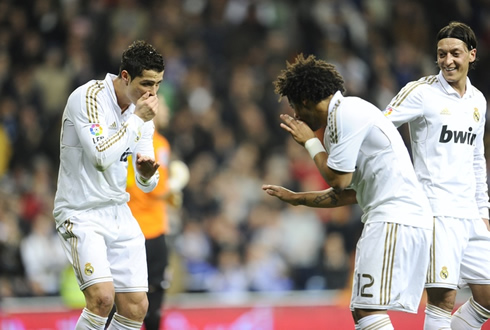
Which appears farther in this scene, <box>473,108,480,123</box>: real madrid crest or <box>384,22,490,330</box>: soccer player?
<box>473,108,480,123</box>: real madrid crest

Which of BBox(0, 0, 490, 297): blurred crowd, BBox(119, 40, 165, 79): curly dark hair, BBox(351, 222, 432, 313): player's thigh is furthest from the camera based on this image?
BBox(0, 0, 490, 297): blurred crowd

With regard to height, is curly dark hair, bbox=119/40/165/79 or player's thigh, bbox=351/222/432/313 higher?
curly dark hair, bbox=119/40/165/79

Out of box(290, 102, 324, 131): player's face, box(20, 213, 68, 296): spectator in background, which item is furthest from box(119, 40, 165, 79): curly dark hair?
box(20, 213, 68, 296): spectator in background

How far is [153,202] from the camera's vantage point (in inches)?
284

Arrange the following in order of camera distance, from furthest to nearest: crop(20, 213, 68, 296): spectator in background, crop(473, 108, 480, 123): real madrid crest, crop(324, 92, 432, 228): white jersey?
crop(20, 213, 68, 296): spectator in background → crop(473, 108, 480, 123): real madrid crest → crop(324, 92, 432, 228): white jersey

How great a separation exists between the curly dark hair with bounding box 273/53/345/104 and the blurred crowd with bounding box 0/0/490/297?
4596 millimetres

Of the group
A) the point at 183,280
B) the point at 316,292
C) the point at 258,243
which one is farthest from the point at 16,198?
the point at 316,292

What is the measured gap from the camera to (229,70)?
1235cm

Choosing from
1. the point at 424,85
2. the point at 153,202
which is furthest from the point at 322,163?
the point at 153,202

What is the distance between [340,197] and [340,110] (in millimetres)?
691

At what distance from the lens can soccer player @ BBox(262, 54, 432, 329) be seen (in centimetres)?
479

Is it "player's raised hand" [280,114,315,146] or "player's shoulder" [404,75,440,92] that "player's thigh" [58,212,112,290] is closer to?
"player's raised hand" [280,114,315,146]

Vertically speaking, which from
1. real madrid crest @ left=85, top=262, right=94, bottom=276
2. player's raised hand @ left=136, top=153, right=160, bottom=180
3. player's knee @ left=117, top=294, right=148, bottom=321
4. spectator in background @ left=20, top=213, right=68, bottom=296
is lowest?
spectator in background @ left=20, top=213, right=68, bottom=296

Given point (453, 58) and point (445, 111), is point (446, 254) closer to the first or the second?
point (445, 111)
